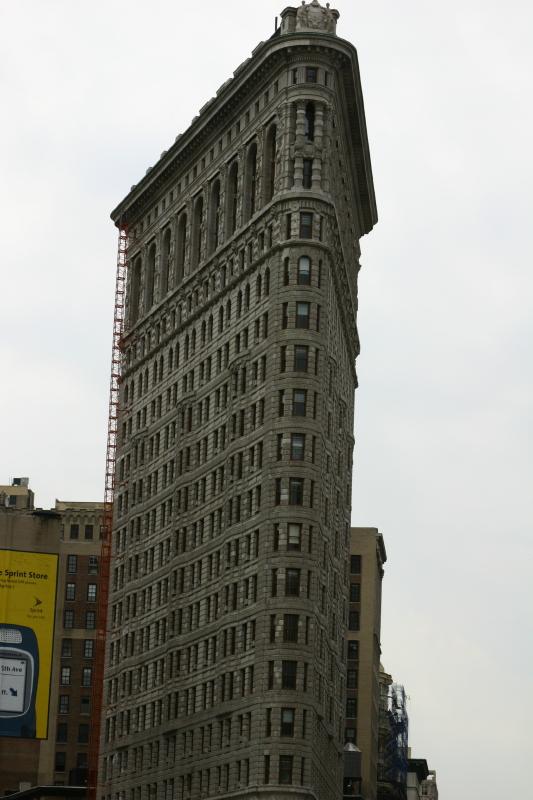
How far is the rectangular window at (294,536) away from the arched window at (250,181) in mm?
31579

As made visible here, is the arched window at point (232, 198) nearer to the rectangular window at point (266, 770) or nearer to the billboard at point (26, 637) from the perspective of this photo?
the billboard at point (26, 637)

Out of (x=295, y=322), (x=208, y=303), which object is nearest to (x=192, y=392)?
(x=208, y=303)

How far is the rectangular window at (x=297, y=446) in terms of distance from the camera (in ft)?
464

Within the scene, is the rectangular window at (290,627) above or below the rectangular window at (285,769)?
above

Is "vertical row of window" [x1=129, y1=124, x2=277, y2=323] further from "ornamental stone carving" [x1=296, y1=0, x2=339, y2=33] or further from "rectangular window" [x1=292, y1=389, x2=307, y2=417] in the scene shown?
"rectangular window" [x1=292, y1=389, x2=307, y2=417]

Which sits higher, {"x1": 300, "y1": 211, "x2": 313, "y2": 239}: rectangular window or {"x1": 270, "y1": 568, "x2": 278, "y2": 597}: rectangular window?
{"x1": 300, "y1": 211, "x2": 313, "y2": 239}: rectangular window

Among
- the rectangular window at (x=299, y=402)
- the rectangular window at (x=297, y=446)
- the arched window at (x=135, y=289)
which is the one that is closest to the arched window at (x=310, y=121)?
the rectangular window at (x=299, y=402)

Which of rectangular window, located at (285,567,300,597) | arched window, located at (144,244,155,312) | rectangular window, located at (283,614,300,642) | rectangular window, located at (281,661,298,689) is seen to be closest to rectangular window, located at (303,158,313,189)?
rectangular window, located at (285,567,300,597)

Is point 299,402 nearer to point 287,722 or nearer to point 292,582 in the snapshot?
point 292,582

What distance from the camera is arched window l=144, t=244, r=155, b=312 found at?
182750 millimetres

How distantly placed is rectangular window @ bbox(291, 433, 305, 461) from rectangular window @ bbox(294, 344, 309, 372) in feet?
18.4

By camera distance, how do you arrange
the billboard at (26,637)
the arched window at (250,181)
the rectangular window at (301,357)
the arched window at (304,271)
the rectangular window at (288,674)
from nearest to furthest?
the rectangular window at (288,674)
the rectangular window at (301,357)
the arched window at (304,271)
the arched window at (250,181)
the billboard at (26,637)

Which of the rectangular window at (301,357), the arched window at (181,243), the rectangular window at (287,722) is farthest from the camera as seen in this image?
the arched window at (181,243)

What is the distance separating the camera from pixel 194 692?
502ft
